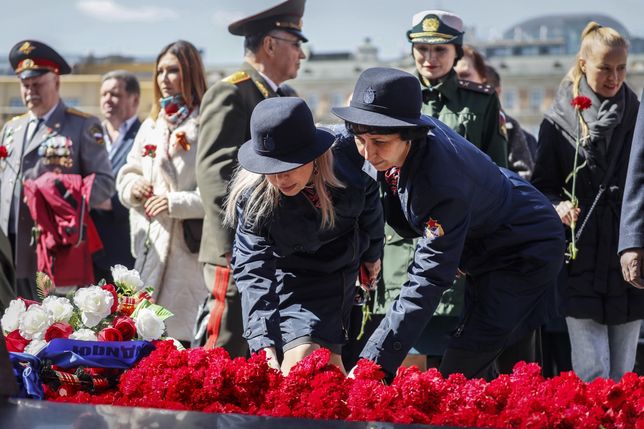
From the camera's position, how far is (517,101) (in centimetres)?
8925

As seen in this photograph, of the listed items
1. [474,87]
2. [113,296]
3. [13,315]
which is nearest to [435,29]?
[474,87]

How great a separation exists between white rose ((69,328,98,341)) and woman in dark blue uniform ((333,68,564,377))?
1.03m

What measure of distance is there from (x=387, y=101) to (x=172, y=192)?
9.07ft

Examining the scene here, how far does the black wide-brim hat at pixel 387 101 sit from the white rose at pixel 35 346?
1.37 m

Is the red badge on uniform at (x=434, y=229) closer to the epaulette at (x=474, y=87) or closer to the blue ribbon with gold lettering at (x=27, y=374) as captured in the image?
the blue ribbon with gold lettering at (x=27, y=374)

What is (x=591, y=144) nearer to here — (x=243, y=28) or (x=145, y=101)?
(x=243, y=28)

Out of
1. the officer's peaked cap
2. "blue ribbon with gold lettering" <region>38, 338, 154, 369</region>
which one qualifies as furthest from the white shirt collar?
"blue ribbon with gold lettering" <region>38, 338, 154, 369</region>

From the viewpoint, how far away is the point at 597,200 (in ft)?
20.4

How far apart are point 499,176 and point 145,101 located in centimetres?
3739

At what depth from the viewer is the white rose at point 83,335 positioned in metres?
4.23

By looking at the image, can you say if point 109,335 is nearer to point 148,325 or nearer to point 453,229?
point 148,325

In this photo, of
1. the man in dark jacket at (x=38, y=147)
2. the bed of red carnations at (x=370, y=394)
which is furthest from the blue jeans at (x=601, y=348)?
the man in dark jacket at (x=38, y=147)

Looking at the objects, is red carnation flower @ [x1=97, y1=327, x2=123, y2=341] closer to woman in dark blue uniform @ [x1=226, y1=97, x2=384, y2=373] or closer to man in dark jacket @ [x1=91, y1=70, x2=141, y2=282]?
woman in dark blue uniform @ [x1=226, y1=97, x2=384, y2=373]

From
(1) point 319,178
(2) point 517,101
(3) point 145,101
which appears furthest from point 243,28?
(2) point 517,101
